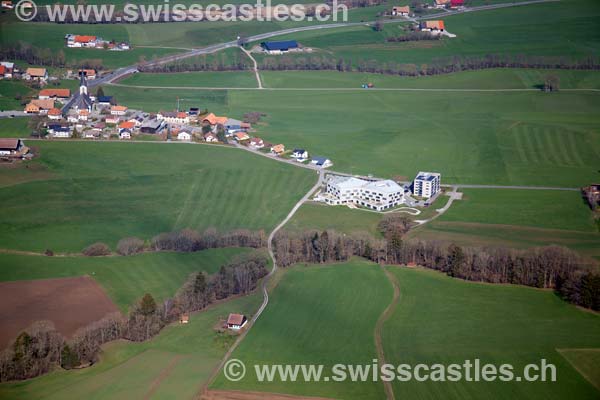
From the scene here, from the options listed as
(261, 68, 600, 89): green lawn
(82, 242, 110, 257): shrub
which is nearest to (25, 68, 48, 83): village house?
(261, 68, 600, 89): green lawn

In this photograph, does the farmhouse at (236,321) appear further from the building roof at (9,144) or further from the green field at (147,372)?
the building roof at (9,144)

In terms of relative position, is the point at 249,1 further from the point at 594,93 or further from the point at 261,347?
the point at 261,347

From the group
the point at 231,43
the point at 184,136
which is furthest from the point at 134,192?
the point at 231,43

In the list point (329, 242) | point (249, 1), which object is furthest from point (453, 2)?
point (329, 242)

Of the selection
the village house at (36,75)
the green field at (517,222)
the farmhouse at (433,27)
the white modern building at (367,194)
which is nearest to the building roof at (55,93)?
the village house at (36,75)

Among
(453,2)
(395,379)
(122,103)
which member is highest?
(453,2)

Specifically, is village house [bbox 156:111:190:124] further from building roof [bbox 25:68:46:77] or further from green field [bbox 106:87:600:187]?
building roof [bbox 25:68:46:77]

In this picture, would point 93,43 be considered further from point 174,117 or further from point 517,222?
point 517,222
